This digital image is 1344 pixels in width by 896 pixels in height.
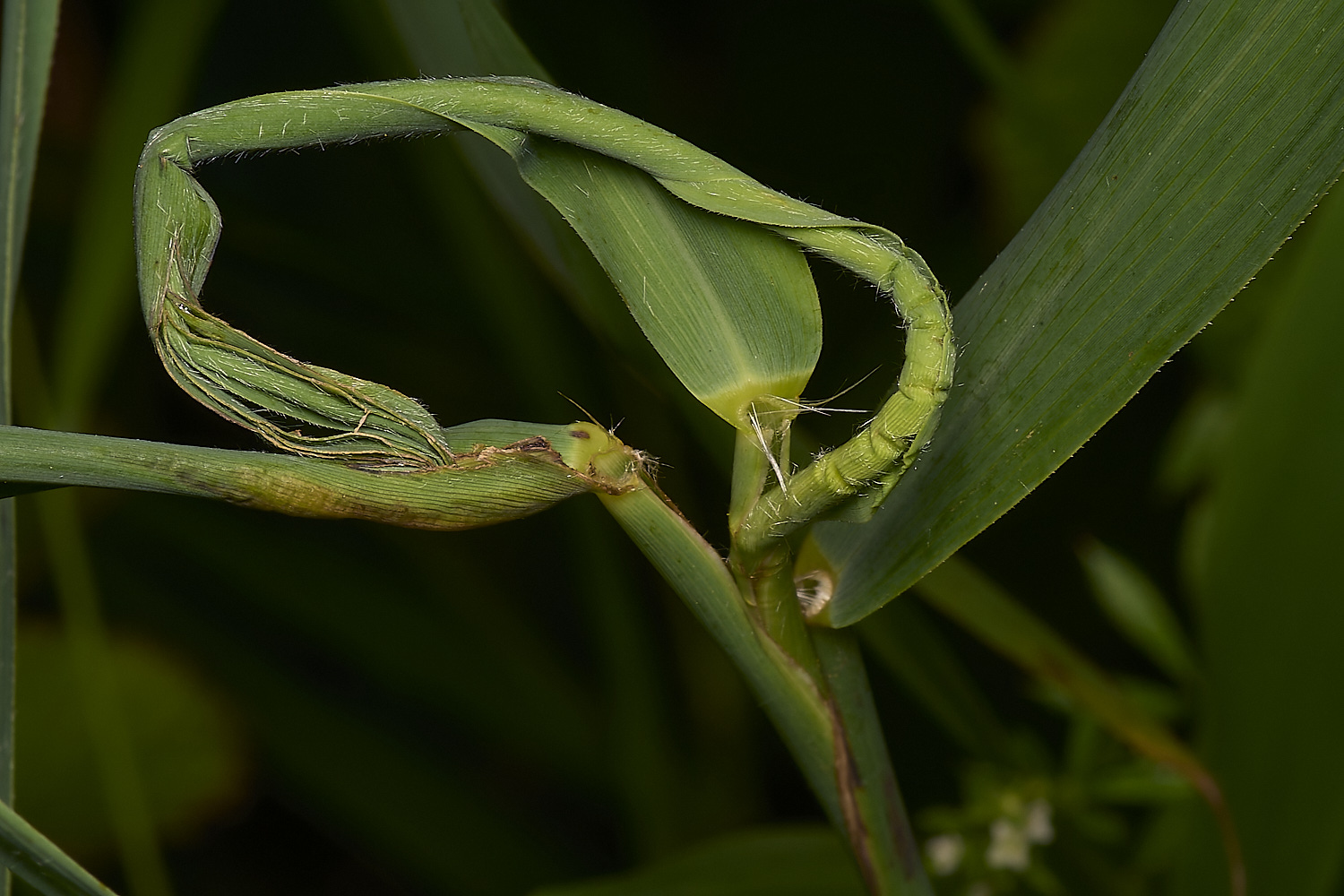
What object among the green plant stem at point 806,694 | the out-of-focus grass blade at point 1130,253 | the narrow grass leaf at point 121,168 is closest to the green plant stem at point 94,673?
the narrow grass leaf at point 121,168

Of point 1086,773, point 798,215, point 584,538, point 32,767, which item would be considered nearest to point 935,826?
point 1086,773

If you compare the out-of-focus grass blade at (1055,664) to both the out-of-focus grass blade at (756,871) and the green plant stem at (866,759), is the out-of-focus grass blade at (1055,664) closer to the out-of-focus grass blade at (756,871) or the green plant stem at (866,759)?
the green plant stem at (866,759)

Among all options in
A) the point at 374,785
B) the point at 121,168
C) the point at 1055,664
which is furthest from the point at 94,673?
the point at 1055,664

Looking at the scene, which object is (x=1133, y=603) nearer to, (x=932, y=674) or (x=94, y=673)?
(x=932, y=674)

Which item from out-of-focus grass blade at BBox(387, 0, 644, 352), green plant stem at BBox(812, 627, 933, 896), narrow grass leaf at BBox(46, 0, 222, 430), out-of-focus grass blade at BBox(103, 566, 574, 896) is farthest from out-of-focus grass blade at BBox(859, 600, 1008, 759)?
out-of-focus grass blade at BBox(103, 566, 574, 896)

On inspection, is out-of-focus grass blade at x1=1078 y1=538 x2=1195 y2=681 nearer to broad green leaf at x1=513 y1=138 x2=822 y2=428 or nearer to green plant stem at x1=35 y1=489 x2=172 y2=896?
broad green leaf at x1=513 y1=138 x2=822 y2=428

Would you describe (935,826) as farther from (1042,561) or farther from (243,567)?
(243,567)
